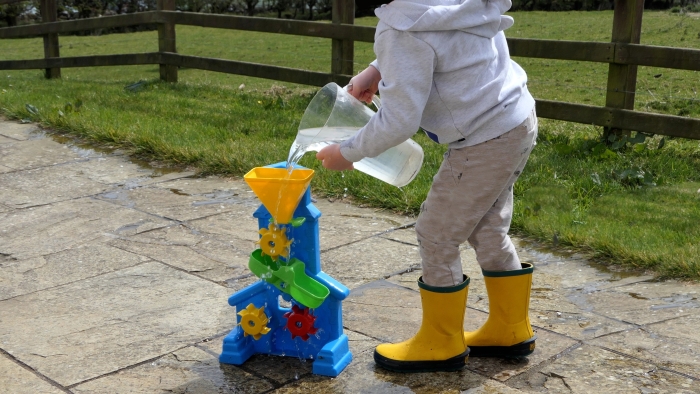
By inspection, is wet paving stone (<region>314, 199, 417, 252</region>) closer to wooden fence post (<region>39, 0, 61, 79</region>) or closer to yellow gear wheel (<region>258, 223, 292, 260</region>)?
yellow gear wheel (<region>258, 223, 292, 260</region>)

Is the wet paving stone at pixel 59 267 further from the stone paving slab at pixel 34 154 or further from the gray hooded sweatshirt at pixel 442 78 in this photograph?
the stone paving slab at pixel 34 154

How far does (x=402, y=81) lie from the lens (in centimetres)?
247

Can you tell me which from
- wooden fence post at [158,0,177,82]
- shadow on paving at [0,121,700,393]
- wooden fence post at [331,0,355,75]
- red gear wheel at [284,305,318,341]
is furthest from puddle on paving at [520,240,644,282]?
wooden fence post at [158,0,177,82]

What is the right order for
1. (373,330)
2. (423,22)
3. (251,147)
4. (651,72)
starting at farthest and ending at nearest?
(651,72) < (251,147) < (373,330) < (423,22)

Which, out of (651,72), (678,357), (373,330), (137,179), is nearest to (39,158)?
(137,179)

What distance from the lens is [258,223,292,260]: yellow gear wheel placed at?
2801 mm

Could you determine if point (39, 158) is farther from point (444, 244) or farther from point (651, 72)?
point (651, 72)

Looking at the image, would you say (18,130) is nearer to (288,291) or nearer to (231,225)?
(231,225)

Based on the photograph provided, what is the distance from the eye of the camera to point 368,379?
283 centimetres

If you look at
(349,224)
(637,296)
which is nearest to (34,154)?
(349,224)

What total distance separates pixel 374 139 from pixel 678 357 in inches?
53.5

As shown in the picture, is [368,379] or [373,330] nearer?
[368,379]

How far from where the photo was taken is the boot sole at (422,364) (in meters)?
2.86

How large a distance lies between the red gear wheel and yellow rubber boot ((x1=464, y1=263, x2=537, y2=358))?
0.58 m
